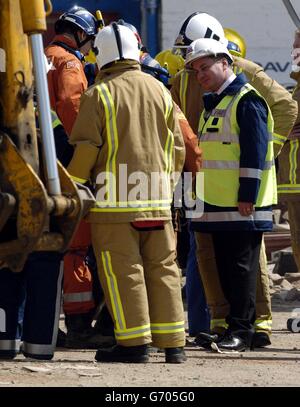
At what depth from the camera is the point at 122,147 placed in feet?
28.1

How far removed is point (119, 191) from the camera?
857 cm

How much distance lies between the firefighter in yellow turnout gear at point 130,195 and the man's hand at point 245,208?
2.55 feet

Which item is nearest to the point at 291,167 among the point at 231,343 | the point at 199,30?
the point at 199,30

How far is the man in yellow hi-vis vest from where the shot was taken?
943 centimetres

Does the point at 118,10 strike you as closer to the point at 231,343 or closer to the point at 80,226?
the point at 80,226

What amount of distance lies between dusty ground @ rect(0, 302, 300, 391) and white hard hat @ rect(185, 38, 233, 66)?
1853mm

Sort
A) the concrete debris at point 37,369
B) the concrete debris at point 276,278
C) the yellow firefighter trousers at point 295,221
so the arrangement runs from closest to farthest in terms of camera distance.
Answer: the concrete debris at point 37,369
the yellow firefighter trousers at point 295,221
the concrete debris at point 276,278

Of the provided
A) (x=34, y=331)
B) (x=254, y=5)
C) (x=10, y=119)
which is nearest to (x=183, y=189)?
(x=34, y=331)

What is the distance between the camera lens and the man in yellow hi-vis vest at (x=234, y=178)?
9430 mm

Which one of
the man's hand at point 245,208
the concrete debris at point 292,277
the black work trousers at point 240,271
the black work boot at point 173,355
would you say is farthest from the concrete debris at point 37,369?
the concrete debris at point 292,277

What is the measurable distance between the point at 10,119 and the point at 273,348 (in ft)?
9.78

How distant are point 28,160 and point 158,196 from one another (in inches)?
53.1

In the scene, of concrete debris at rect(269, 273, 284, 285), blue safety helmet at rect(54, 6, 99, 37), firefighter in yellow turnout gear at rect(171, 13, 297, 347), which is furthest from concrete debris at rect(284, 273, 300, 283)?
blue safety helmet at rect(54, 6, 99, 37)

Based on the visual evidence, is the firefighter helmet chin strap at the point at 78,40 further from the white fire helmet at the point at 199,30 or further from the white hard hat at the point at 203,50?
Answer: the white hard hat at the point at 203,50
